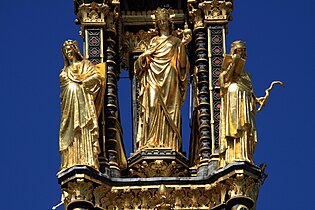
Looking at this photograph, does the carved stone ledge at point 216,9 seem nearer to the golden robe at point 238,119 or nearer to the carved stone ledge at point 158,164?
the golden robe at point 238,119

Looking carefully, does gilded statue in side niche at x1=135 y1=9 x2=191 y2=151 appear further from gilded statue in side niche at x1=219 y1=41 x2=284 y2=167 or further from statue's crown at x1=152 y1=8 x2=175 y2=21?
gilded statue in side niche at x1=219 y1=41 x2=284 y2=167

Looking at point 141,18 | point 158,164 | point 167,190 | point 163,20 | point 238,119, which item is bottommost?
point 167,190

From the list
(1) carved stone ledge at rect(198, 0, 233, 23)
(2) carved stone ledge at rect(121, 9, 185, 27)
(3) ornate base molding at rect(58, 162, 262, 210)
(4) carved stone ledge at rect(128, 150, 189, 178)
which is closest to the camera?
(3) ornate base molding at rect(58, 162, 262, 210)

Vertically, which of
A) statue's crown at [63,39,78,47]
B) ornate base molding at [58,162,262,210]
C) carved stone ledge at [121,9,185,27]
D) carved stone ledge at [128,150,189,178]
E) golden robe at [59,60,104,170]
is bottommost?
ornate base molding at [58,162,262,210]

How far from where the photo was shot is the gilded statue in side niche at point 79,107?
5891 cm

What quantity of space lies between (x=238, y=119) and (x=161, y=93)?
8.40 feet

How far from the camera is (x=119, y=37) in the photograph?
63312 mm

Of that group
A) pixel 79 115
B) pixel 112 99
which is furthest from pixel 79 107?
pixel 112 99

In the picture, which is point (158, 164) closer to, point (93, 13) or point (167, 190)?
point (167, 190)

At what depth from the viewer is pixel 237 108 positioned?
59.5 meters

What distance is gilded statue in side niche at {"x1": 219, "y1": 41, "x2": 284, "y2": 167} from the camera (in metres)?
59.0

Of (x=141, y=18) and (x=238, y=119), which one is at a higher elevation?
(x=141, y=18)

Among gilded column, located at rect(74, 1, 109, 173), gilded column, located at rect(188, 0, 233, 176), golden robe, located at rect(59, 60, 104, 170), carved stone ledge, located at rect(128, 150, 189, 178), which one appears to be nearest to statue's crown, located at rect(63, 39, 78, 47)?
golden robe, located at rect(59, 60, 104, 170)

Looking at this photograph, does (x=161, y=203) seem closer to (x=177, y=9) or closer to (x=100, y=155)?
(x=100, y=155)
